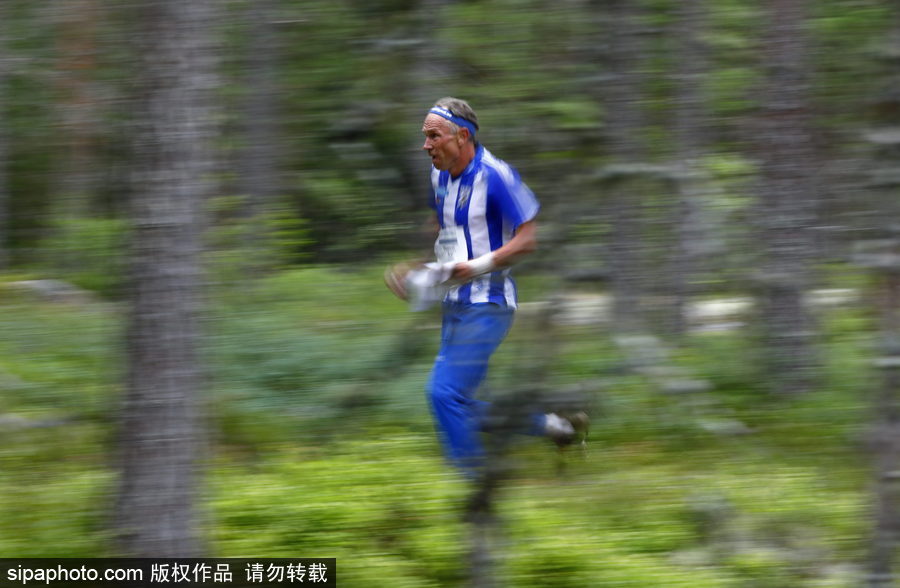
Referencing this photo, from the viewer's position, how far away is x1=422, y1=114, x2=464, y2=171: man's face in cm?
604

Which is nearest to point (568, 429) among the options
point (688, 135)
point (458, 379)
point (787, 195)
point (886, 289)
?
point (458, 379)

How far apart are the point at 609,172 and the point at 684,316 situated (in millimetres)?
6424

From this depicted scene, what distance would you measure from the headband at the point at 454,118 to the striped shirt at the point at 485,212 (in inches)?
7.4

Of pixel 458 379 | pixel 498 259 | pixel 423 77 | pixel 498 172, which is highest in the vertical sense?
pixel 423 77

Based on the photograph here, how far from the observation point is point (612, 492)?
657 cm

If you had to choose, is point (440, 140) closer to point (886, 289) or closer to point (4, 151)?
point (886, 289)

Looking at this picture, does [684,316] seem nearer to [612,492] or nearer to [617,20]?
[612,492]

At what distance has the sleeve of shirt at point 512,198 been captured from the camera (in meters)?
5.98

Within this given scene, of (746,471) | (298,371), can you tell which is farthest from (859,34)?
(298,371)

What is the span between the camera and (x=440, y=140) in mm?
6051

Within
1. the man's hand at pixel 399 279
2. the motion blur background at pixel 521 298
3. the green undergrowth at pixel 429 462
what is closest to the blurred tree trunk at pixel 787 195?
the motion blur background at pixel 521 298

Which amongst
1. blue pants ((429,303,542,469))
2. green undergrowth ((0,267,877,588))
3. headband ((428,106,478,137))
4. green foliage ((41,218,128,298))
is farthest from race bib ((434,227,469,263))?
A: green foliage ((41,218,128,298))

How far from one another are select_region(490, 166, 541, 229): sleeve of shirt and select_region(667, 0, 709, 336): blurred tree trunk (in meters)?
2.77

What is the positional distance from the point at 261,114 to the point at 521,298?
8539 mm
